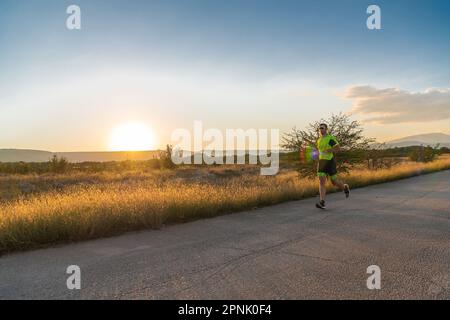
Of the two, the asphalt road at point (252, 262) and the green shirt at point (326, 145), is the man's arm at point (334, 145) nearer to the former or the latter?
the green shirt at point (326, 145)

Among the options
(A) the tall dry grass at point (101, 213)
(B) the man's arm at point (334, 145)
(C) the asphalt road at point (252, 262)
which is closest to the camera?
(C) the asphalt road at point (252, 262)

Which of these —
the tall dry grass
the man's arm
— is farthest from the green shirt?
the tall dry grass

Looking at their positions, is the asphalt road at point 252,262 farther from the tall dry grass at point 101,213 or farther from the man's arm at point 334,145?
the man's arm at point 334,145

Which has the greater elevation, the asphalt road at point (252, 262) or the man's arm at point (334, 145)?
the man's arm at point (334, 145)

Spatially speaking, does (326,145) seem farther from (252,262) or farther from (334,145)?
(252,262)

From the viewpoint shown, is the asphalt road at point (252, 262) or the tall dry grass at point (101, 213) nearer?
the asphalt road at point (252, 262)

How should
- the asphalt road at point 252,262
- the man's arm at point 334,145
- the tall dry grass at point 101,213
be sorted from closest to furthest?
1. the asphalt road at point 252,262
2. the tall dry grass at point 101,213
3. the man's arm at point 334,145

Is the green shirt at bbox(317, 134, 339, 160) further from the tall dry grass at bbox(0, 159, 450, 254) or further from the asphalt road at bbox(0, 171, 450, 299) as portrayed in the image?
the asphalt road at bbox(0, 171, 450, 299)

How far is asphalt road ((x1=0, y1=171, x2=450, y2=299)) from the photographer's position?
140 inches

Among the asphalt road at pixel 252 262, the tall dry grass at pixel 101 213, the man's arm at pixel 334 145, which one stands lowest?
the asphalt road at pixel 252 262

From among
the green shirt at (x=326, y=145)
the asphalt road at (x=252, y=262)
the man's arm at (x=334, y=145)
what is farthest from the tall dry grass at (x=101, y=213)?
the man's arm at (x=334, y=145)

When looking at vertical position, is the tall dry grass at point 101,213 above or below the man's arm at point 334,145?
below

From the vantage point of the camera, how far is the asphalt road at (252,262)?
140 inches
